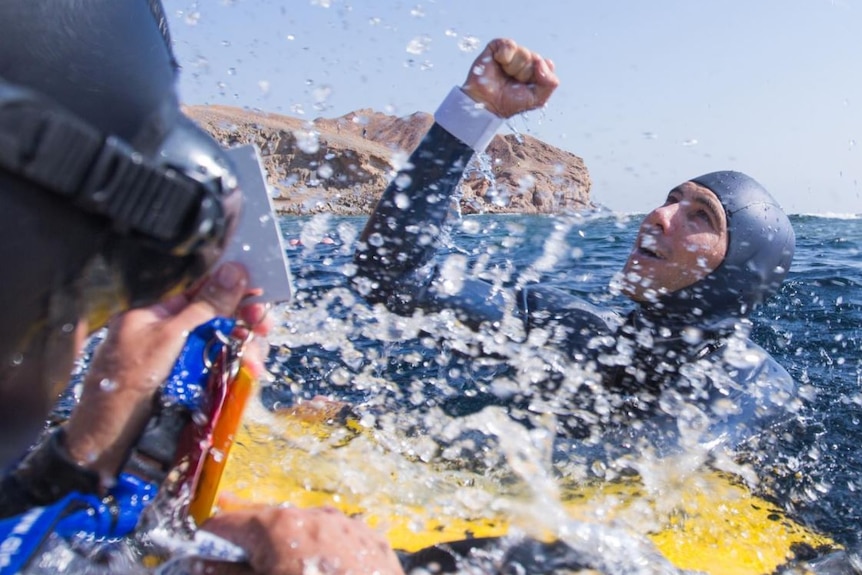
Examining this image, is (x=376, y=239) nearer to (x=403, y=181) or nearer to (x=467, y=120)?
(x=403, y=181)

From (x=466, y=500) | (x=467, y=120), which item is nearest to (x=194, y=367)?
(x=466, y=500)

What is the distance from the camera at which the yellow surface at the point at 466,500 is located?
7.22 feet

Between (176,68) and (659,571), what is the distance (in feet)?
6.34

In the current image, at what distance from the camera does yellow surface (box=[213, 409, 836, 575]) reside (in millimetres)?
2201

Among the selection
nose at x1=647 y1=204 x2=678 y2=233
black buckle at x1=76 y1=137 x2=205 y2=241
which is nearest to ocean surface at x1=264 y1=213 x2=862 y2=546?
nose at x1=647 y1=204 x2=678 y2=233

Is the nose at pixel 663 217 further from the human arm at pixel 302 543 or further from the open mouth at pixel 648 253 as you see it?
the human arm at pixel 302 543

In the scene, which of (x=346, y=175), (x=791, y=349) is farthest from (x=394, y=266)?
(x=346, y=175)

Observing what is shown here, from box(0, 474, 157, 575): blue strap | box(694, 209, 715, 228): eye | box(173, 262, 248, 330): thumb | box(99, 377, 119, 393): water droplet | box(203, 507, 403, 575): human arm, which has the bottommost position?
box(0, 474, 157, 575): blue strap

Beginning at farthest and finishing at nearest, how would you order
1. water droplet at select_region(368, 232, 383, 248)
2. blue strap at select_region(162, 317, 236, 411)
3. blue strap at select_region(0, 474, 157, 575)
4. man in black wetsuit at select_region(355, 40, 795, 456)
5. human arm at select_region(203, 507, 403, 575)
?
1. man in black wetsuit at select_region(355, 40, 795, 456)
2. water droplet at select_region(368, 232, 383, 248)
3. blue strap at select_region(162, 317, 236, 411)
4. human arm at select_region(203, 507, 403, 575)
5. blue strap at select_region(0, 474, 157, 575)

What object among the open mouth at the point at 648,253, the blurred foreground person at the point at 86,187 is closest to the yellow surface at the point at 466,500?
the open mouth at the point at 648,253

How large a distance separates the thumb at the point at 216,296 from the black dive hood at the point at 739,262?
91.0 inches

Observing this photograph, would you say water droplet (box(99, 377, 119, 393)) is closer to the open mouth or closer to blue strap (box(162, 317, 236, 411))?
blue strap (box(162, 317, 236, 411))

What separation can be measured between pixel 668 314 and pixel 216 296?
2375 millimetres

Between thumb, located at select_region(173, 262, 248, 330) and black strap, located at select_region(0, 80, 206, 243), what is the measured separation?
2.19 ft
